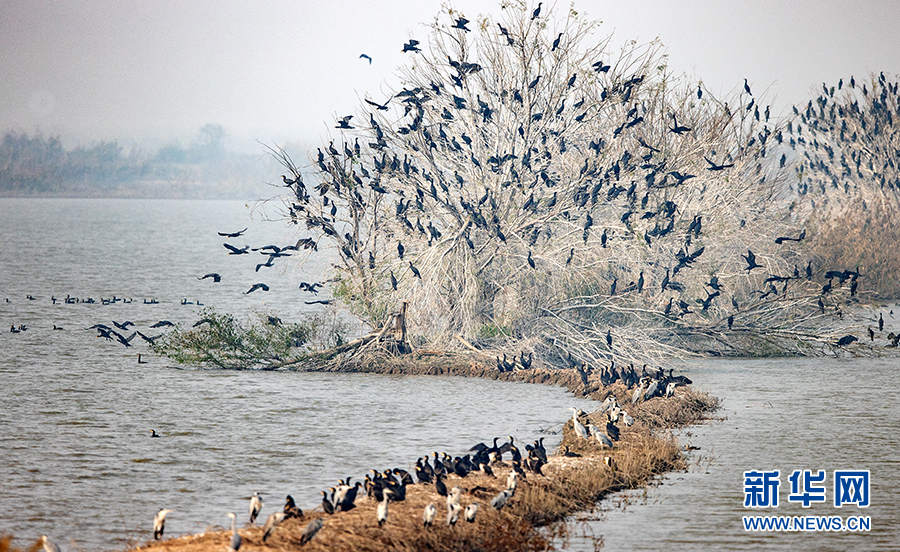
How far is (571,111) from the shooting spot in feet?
86.7

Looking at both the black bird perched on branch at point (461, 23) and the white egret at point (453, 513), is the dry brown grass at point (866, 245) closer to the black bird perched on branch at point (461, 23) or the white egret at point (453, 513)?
the black bird perched on branch at point (461, 23)

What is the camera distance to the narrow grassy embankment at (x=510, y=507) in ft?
34.2

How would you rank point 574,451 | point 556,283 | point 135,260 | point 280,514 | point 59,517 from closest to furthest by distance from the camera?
point 280,514
point 59,517
point 574,451
point 556,283
point 135,260

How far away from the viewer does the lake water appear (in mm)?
12695

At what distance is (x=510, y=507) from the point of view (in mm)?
12211

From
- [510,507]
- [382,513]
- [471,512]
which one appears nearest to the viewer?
[382,513]

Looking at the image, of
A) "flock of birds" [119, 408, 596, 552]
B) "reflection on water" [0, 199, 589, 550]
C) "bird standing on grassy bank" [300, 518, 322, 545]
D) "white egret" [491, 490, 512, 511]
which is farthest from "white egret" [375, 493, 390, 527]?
"reflection on water" [0, 199, 589, 550]

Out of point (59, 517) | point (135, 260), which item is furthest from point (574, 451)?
point (135, 260)

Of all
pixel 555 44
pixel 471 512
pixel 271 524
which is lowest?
pixel 471 512

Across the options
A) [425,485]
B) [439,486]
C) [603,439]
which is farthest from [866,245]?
[439,486]

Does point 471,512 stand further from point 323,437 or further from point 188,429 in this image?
point 188,429

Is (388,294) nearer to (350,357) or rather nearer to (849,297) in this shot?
(350,357)

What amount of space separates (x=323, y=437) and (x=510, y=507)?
7385mm

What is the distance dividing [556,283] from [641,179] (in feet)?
13.8
